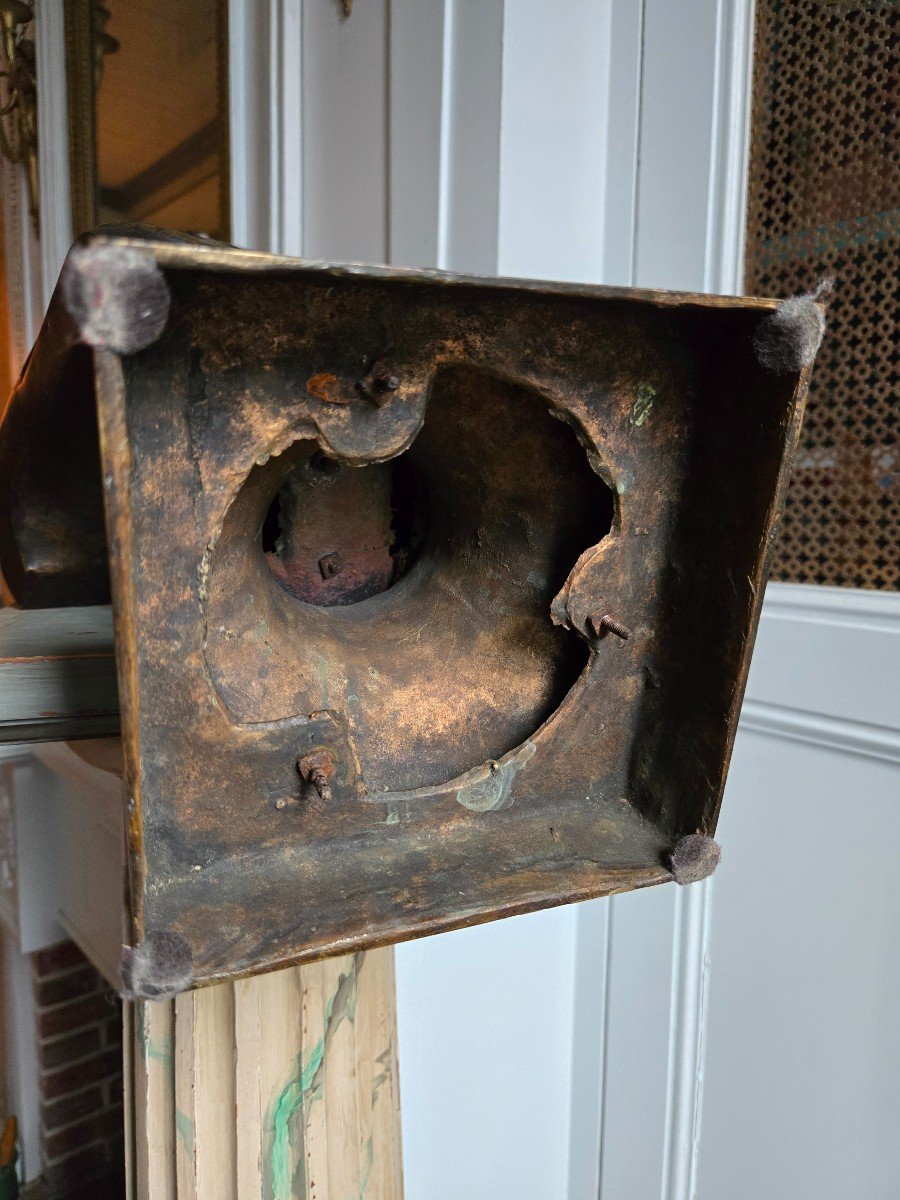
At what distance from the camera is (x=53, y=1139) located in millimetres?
1971

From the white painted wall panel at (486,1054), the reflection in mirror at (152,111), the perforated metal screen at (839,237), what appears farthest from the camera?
the reflection in mirror at (152,111)

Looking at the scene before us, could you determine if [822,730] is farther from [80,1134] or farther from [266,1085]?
[80,1134]

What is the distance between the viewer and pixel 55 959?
1.97 meters

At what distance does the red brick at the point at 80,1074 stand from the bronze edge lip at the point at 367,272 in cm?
213

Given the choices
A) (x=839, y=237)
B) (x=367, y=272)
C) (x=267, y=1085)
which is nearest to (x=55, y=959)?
(x=267, y=1085)

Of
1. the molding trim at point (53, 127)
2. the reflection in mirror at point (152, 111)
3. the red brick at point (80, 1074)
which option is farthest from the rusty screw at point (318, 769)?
the red brick at point (80, 1074)

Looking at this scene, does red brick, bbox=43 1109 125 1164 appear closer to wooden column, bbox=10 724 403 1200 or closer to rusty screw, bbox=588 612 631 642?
wooden column, bbox=10 724 403 1200

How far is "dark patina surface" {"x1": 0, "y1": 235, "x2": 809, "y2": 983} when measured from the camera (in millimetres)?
590

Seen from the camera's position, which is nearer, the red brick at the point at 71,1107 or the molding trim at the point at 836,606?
the molding trim at the point at 836,606

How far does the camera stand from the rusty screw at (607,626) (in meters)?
0.75

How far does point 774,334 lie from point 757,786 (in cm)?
82

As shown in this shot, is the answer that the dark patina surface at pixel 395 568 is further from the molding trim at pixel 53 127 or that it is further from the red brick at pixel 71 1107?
the red brick at pixel 71 1107

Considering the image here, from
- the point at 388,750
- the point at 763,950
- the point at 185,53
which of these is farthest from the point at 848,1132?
the point at 185,53

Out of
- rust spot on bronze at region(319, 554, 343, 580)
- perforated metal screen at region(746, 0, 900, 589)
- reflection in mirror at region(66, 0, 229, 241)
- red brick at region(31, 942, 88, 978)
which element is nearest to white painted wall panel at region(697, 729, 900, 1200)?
perforated metal screen at region(746, 0, 900, 589)
